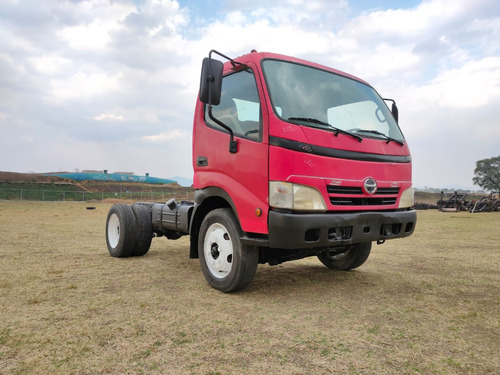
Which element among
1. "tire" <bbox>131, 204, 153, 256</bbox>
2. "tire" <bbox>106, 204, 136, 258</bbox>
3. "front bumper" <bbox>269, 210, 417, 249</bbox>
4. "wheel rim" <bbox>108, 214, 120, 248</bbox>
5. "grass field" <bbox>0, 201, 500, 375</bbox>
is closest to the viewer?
"grass field" <bbox>0, 201, 500, 375</bbox>

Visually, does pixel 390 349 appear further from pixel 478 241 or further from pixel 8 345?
pixel 478 241

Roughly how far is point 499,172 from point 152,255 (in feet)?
263

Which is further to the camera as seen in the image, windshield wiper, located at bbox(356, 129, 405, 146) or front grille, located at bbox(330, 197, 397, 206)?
windshield wiper, located at bbox(356, 129, 405, 146)

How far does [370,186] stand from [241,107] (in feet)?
5.47

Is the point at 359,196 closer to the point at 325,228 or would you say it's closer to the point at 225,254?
the point at 325,228

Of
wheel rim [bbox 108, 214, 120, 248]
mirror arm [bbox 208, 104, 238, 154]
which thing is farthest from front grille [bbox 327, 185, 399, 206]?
wheel rim [bbox 108, 214, 120, 248]

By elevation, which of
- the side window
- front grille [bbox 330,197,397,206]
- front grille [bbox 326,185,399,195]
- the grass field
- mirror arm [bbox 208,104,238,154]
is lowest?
the grass field

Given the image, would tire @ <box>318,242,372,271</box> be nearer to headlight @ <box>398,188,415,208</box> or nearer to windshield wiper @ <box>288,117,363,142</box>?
headlight @ <box>398,188,415,208</box>

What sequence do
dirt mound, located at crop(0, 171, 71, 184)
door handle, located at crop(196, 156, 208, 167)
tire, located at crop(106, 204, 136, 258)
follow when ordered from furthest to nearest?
dirt mound, located at crop(0, 171, 71, 184), tire, located at crop(106, 204, 136, 258), door handle, located at crop(196, 156, 208, 167)

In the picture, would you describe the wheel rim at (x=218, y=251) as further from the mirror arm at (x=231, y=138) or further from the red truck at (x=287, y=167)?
the mirror arm at (x=231, y=138)

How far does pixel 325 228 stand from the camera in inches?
143

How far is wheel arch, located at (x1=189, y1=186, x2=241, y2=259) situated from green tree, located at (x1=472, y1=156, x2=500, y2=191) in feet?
260

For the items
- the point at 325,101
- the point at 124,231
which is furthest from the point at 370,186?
the point at 124,231

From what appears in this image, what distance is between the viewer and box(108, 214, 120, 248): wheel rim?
22.4 feet
